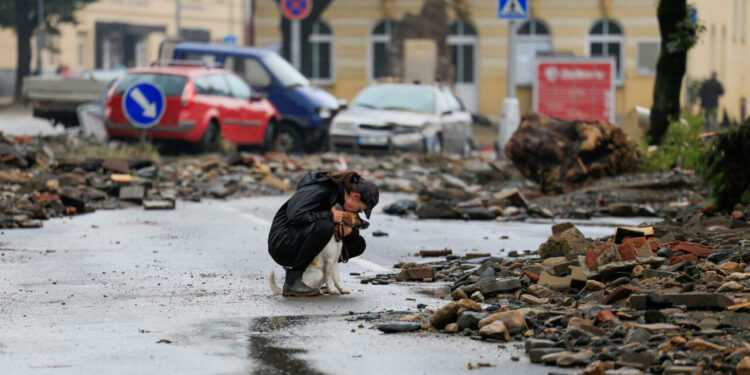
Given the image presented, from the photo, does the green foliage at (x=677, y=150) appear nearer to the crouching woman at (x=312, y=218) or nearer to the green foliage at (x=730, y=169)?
the green foliage at (x=730, y=169)

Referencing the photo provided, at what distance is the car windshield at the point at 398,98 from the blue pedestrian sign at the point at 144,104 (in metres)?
5.87

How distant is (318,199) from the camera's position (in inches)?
368

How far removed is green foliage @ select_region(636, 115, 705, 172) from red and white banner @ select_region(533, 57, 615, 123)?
8877 mm

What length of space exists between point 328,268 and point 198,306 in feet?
3.20

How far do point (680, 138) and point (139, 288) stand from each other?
11.2 meters

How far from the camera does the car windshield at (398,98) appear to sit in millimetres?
27000

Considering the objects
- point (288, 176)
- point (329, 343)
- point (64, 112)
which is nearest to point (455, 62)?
point (64, 112)

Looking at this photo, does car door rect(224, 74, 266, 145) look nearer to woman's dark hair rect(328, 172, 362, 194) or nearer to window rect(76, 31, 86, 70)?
woman's dark hair rect(328, 172, 362, 194)

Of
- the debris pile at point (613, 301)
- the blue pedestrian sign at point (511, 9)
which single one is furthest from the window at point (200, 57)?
the debris pile at point (613, 301)

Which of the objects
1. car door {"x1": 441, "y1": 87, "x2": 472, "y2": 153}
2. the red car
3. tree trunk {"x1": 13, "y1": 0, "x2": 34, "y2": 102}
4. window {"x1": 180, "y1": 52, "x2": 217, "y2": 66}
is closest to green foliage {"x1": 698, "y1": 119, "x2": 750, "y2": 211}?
the red car

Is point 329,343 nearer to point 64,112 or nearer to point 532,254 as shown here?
point 532,254

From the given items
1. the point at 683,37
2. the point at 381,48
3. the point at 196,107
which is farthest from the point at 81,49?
the point at 683,37

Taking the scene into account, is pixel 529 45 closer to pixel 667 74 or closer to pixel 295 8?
pixel 295 8

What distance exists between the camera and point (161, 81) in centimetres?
2444
